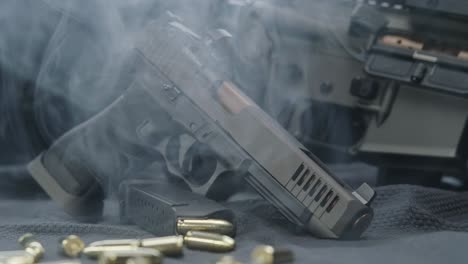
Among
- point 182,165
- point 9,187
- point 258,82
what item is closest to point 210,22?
point 258,82

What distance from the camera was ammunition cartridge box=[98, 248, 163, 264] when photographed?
1.33 meters

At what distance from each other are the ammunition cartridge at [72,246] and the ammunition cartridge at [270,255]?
12.9 inches

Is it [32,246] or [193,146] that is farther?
[193,146]

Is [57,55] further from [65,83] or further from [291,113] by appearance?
[291,113]

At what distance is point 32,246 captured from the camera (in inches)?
57.0

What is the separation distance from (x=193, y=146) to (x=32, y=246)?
1.45 ft

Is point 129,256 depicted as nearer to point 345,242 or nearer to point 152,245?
point 152,245

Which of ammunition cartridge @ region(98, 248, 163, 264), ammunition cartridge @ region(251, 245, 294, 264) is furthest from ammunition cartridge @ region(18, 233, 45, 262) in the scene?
ammunition cartridge @ region(251, 245, 294, 264)

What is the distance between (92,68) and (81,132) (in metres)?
0.31

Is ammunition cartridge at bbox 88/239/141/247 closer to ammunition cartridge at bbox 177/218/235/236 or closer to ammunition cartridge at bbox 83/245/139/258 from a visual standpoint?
ammunition cartridge at bbox 83/245/139/258

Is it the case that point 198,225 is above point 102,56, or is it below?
below

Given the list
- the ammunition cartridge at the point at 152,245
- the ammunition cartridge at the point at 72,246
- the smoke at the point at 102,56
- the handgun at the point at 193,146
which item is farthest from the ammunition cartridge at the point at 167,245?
the smoke at the point at 102,56

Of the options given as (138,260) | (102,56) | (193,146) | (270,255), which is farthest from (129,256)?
(102,56)

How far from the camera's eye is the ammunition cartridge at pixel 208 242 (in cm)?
149
